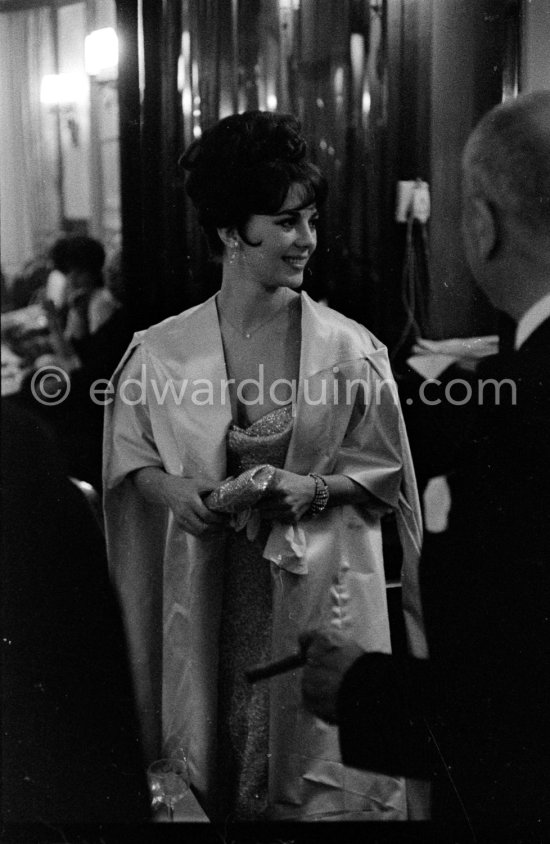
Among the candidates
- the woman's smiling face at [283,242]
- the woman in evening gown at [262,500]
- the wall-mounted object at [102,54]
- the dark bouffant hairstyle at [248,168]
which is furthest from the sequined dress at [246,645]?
the wall-mounted object at [102,54]

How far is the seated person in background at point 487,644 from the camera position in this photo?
1.43 metres

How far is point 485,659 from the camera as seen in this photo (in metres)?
1.50

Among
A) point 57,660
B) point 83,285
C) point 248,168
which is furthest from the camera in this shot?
point 57,660

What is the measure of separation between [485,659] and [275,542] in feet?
1.39

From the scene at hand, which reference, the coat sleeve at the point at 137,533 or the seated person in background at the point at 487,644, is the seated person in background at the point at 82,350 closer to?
the coat sleeve at the point at 137,533

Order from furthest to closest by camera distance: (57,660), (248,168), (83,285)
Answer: (57,660) < (83,285) < (248,168)

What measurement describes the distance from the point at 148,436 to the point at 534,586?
0.70 m

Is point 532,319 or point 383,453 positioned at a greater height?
point 532,319

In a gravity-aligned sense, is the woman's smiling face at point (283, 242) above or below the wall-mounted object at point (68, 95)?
below

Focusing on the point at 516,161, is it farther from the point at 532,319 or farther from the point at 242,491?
the point at 242,491

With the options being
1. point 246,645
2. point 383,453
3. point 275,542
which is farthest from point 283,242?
point 246,645

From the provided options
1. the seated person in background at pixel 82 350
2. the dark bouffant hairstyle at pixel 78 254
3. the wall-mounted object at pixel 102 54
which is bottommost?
the seated person in background at pixel 82 350

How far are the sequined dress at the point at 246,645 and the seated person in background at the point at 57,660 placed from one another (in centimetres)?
17

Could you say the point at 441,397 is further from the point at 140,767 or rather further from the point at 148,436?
the point at 140,767
